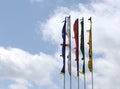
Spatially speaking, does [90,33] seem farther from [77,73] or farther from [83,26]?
[77,73]

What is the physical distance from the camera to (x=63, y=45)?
9694cm

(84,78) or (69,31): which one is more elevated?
(69,31)

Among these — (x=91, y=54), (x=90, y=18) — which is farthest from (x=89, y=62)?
(x=90, y=18)

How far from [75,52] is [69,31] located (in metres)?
4.16

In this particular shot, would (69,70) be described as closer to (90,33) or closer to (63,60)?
(63,60)

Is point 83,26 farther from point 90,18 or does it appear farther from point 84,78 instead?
point 84,78

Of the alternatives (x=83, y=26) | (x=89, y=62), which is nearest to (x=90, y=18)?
(x=83, y=26)

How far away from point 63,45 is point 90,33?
5.55 metres

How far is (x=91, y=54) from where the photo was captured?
96.7 meters

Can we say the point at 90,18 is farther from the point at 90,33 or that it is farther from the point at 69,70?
the point at 69,70

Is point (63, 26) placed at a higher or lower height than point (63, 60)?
higher

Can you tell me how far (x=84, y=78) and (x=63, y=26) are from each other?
1086 centimetres

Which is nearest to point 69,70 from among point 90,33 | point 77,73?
point 77,73

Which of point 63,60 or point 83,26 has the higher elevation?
point 83,26
